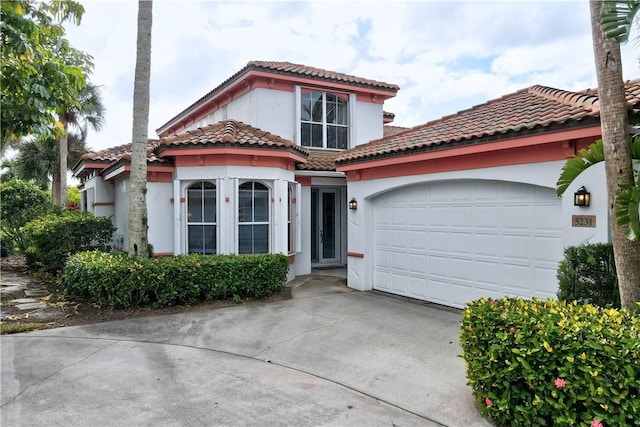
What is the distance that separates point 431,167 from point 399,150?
845 millimetres

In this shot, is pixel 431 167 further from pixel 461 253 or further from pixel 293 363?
pixel 293 363

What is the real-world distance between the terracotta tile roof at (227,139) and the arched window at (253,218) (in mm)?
1109

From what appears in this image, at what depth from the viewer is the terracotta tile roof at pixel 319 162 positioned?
1233 cm

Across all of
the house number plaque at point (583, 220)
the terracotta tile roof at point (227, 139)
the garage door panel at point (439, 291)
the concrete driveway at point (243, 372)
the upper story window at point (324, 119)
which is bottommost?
the concrete driveway at point (243, 372)

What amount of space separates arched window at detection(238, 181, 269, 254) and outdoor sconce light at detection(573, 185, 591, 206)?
6.99 meters

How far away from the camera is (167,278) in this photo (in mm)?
8211

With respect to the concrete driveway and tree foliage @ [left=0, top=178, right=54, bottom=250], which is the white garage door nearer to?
the concrete driveway

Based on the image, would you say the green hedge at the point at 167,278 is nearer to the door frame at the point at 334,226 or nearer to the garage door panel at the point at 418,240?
the garage door panel at the point at 418,240

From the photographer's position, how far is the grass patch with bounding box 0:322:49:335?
667cm

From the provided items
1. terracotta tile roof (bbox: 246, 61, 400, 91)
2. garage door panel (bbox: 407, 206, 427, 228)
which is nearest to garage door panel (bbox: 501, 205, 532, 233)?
garage door panel (bbox: 407, 206, 427, 228)

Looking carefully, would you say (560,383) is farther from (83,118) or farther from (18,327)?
(83,118)

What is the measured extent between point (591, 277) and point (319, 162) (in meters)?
8.81

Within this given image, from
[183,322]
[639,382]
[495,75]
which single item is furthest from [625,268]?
[495,75]

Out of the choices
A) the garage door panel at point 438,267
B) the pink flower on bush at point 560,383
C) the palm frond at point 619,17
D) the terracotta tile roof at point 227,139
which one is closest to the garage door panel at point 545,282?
the garage door panel at point 438,267
